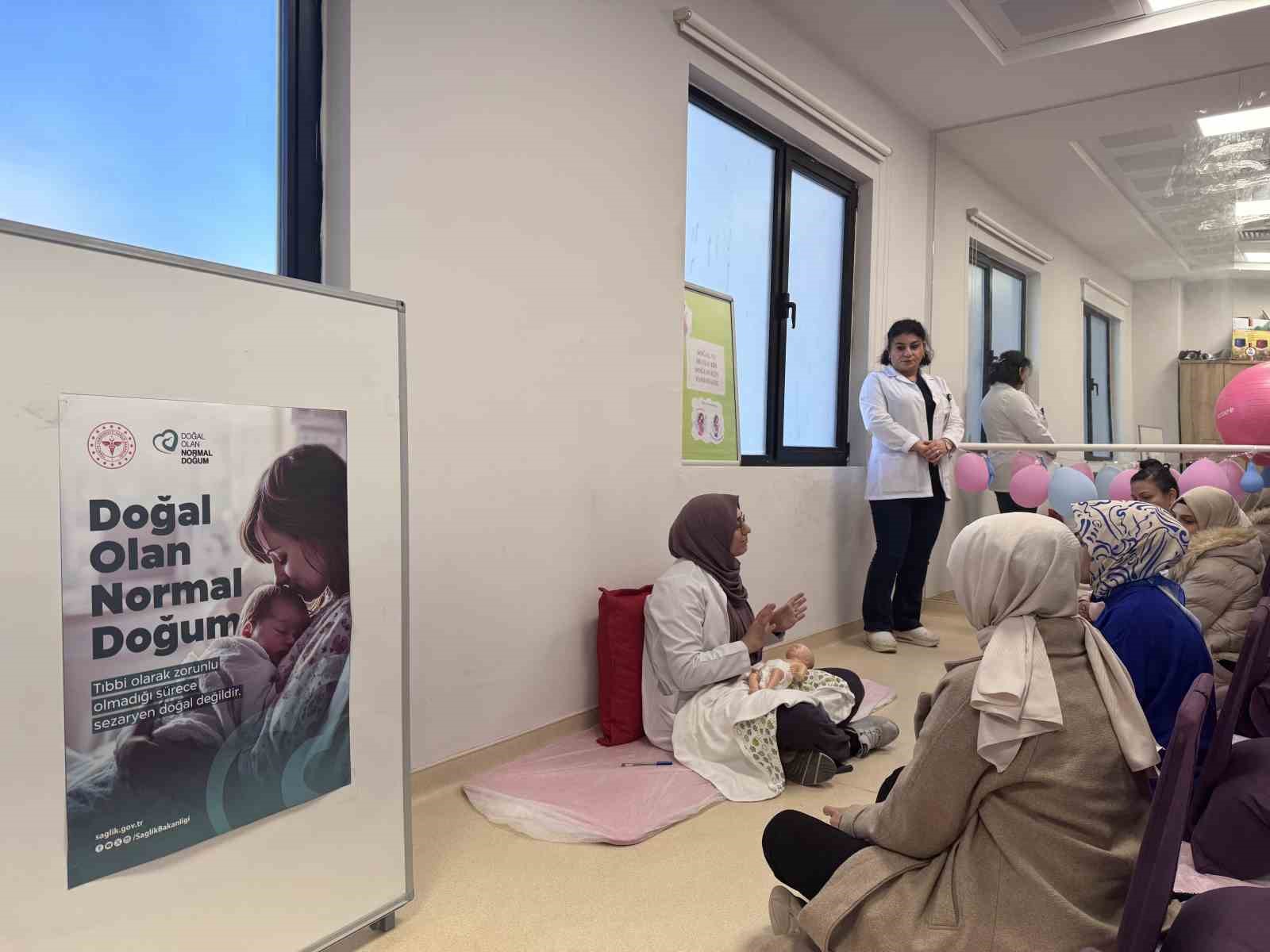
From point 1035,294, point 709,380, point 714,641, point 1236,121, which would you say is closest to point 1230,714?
point 714,641

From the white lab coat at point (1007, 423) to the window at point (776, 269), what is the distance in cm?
88

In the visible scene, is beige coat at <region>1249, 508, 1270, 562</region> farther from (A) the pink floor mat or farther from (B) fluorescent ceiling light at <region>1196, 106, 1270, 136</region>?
(A) the pink floor mat

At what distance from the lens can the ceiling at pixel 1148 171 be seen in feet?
13.9

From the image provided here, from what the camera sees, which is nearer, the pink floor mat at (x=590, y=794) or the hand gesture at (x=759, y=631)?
the pink floor mat at (x=590, y=794)

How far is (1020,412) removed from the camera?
5.02 m

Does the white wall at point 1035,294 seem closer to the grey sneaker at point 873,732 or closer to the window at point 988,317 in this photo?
the window at point 988,317

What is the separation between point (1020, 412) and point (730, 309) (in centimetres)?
231

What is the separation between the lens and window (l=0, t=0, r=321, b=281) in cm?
173

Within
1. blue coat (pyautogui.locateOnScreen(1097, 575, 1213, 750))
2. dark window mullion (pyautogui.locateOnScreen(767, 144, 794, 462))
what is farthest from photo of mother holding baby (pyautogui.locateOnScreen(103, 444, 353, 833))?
dark window mullion (pyautogui.locateOnScreen(767, 144, 794, 462))

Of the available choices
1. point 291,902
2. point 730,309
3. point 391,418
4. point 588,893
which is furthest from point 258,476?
point 730,309

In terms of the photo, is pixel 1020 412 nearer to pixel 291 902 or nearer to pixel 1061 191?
pixel 1061 191

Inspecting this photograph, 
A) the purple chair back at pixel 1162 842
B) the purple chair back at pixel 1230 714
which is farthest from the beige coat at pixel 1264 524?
the purple chair back at pixel 1162 842

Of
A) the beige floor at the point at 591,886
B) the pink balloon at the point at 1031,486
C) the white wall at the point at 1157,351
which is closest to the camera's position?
the beige floor at the point at 591,886

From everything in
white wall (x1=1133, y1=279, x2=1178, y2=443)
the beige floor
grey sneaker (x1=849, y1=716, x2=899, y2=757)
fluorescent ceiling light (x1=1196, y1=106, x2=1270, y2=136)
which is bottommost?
the beige floor
